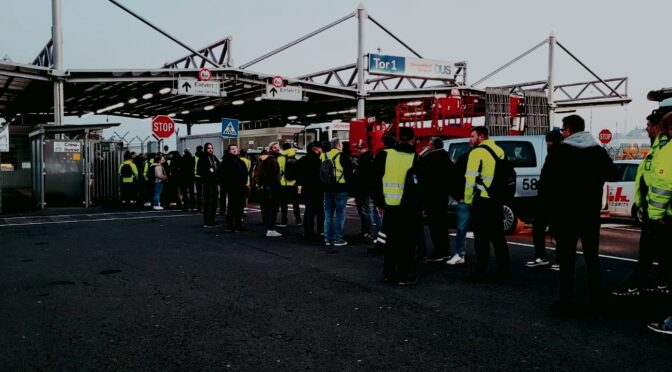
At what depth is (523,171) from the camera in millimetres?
10242

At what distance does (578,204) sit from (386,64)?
2264cm

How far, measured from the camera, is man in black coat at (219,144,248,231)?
37.5 ft

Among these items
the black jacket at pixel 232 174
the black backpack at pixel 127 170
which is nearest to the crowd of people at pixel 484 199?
the black jacket at pixel 232 174

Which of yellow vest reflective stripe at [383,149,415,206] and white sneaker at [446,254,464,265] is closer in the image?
yellow vest reflective stripe at [383,149,415,206]

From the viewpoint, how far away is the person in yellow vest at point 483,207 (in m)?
6.60

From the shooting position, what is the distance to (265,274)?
7164mm

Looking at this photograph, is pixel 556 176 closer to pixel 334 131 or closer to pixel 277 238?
pixel 277 238

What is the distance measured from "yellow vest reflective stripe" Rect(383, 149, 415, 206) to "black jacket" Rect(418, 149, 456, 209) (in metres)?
1.09

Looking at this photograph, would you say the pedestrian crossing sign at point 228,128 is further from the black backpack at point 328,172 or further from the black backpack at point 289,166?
the black backpack at point 328,172

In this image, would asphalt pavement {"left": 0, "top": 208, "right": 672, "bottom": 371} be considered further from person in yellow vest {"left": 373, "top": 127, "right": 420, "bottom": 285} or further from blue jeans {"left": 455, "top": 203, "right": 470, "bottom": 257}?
blue jeans {"left": 455, "top": 203, "right": 470, "bottom": 257}

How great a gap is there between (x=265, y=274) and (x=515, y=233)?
222 inches

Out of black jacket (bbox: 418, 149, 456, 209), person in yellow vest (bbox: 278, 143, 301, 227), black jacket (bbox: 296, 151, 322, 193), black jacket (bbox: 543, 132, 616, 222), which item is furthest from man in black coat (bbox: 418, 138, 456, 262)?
person in yellow vest (bbox: 278, 143, 301, 227)

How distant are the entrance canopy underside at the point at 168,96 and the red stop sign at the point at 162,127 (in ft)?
12.7

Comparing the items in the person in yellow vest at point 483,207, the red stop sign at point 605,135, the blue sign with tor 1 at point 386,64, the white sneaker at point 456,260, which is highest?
the blue sign with tor 1 at point 386,64
